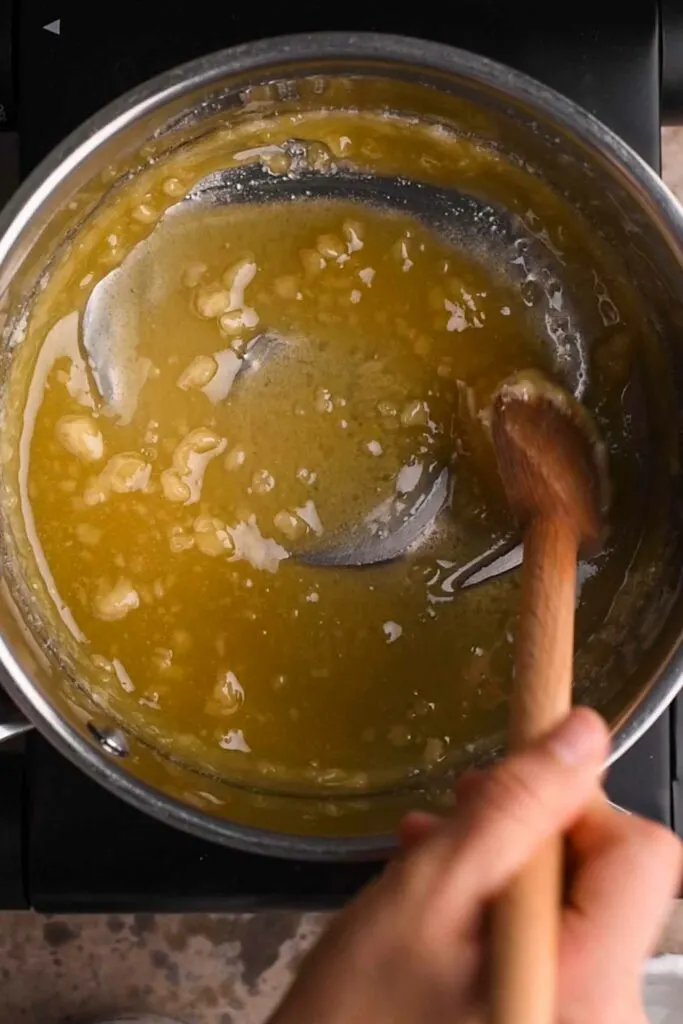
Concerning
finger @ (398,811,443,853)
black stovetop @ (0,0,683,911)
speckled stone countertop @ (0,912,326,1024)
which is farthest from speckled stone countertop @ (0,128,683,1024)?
finger @ (398,811,443,853)

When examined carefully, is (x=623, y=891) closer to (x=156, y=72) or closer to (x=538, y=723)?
(x=538, y=723)

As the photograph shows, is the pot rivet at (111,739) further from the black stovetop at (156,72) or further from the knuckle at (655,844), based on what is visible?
the knuckle at (655,844)

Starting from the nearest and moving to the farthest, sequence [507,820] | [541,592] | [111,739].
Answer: [507,820], [541,592], [111,739]

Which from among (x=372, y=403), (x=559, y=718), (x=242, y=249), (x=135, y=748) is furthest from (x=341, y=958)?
(x=242, y=249)

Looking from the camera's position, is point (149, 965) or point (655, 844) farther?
point (149, 965)

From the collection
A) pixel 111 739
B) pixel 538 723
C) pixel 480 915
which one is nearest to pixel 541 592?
pixel 538 723

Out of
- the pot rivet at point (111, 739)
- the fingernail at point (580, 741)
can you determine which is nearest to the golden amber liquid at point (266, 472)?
the pot rivet at point (111, 739)
